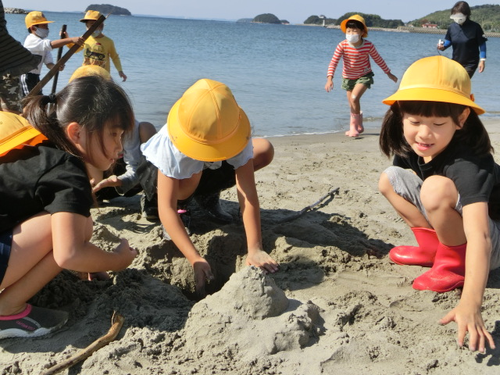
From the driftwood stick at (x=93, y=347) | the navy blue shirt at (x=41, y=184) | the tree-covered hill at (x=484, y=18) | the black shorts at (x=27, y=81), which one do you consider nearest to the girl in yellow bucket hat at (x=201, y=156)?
the driftwood stick at (x=93, y=347)

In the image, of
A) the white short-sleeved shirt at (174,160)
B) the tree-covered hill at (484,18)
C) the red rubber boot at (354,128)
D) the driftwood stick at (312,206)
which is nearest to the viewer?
the white short-sleeved shirt at (174,160)

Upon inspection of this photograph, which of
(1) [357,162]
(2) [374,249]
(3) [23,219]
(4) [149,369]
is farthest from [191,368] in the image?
(1) [357,162]

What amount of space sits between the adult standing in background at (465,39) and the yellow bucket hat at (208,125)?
214 inches

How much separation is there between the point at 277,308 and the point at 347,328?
306 millimetres

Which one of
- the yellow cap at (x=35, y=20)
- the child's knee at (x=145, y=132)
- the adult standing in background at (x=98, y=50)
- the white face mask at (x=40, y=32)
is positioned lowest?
the child's knee at (x=145, y=132)

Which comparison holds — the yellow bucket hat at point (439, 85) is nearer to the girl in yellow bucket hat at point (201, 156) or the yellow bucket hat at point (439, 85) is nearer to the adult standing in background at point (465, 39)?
the girl in yellow bucket hat at point (201, 156)

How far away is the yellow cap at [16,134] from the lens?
2004 millimetres

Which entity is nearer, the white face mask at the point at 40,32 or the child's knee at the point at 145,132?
Answer: the child's knee at the point at 145,132

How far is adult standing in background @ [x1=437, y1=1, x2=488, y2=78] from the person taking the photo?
717 cm

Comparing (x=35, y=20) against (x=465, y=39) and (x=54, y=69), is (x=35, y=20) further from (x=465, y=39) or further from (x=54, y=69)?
(x=465, y=39)

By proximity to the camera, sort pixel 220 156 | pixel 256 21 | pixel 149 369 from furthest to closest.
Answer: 1. pixel 256 21
2. pixel 220 156
3. pixel 149 369

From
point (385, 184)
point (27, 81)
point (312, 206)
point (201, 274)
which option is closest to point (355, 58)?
point (312, 206)

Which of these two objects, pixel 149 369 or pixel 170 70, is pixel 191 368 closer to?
pixel 149 369

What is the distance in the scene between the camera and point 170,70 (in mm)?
14125
